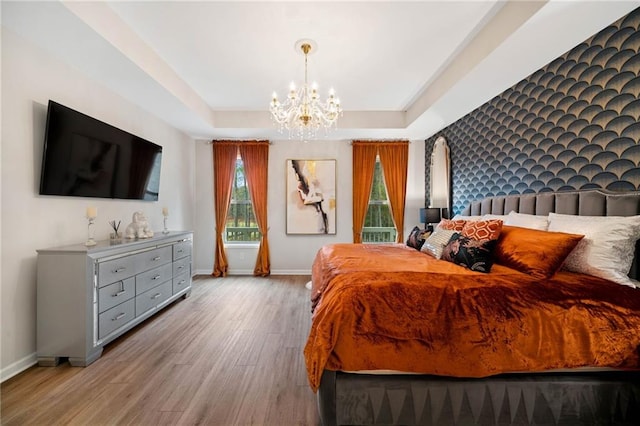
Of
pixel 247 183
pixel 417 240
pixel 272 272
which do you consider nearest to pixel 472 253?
pixel 417 240

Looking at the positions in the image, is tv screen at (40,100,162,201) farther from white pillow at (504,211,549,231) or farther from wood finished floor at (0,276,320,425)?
white pillow at (504,211,549,231)

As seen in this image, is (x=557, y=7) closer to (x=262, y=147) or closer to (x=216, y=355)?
(x=216, y=355)

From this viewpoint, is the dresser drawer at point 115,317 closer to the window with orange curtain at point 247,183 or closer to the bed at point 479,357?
the bed at point 479,357

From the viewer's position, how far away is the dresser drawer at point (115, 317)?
2.27 metres

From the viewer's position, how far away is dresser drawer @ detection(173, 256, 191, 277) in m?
3.51

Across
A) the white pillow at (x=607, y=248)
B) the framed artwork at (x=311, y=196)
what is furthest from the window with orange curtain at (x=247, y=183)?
the white pillow at (x=607, y=248)

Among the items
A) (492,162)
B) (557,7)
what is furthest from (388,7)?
(492,162)

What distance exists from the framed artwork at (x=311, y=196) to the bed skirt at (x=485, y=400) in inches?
150

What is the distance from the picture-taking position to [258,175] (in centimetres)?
506

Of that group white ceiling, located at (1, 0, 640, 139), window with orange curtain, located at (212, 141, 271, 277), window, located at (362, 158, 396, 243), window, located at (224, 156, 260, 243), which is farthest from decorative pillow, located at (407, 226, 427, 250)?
window, located at (224, 156, 260, 243)

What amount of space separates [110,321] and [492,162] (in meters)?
4.29

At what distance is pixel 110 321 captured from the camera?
7.76ft

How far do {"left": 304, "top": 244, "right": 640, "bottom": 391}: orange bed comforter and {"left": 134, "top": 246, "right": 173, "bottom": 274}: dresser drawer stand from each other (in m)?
2.26

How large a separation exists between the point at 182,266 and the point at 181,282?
0.21 metres
